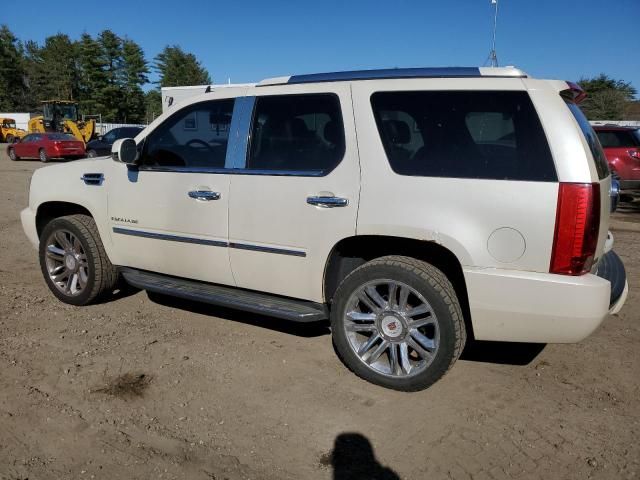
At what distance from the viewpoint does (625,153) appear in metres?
11.6

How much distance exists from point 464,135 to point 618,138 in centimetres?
1042

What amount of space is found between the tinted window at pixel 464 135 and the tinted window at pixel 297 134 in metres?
0.34

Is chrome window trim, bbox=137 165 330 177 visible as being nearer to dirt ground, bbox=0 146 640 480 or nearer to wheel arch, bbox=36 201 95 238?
wheel arch, bbox=36 201 95 238

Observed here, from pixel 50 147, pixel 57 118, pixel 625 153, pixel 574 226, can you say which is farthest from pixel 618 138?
pixel 57 118

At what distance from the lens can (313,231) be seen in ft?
11.7

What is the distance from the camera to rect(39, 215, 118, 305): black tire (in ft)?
15.4

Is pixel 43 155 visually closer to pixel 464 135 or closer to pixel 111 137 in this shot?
pixel 111 137

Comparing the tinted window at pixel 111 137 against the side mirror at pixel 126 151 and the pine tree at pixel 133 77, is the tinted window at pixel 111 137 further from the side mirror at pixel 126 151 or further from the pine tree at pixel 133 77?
the pine tree at pixel 133 77

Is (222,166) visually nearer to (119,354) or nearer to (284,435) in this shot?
(119,354)

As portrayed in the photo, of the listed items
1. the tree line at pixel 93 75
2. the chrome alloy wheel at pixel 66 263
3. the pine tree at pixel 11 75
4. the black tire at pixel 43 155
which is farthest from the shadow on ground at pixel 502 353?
the pine tree at pixel 11 75

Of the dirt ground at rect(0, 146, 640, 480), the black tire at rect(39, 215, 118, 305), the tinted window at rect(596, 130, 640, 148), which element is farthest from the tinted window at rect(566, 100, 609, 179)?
the tinted window at rect(596, 130, 640, 148)

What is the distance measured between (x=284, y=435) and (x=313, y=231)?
4.20 feet

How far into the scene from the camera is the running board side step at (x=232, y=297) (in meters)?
3.72

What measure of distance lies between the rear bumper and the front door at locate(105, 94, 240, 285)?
1.83 m
